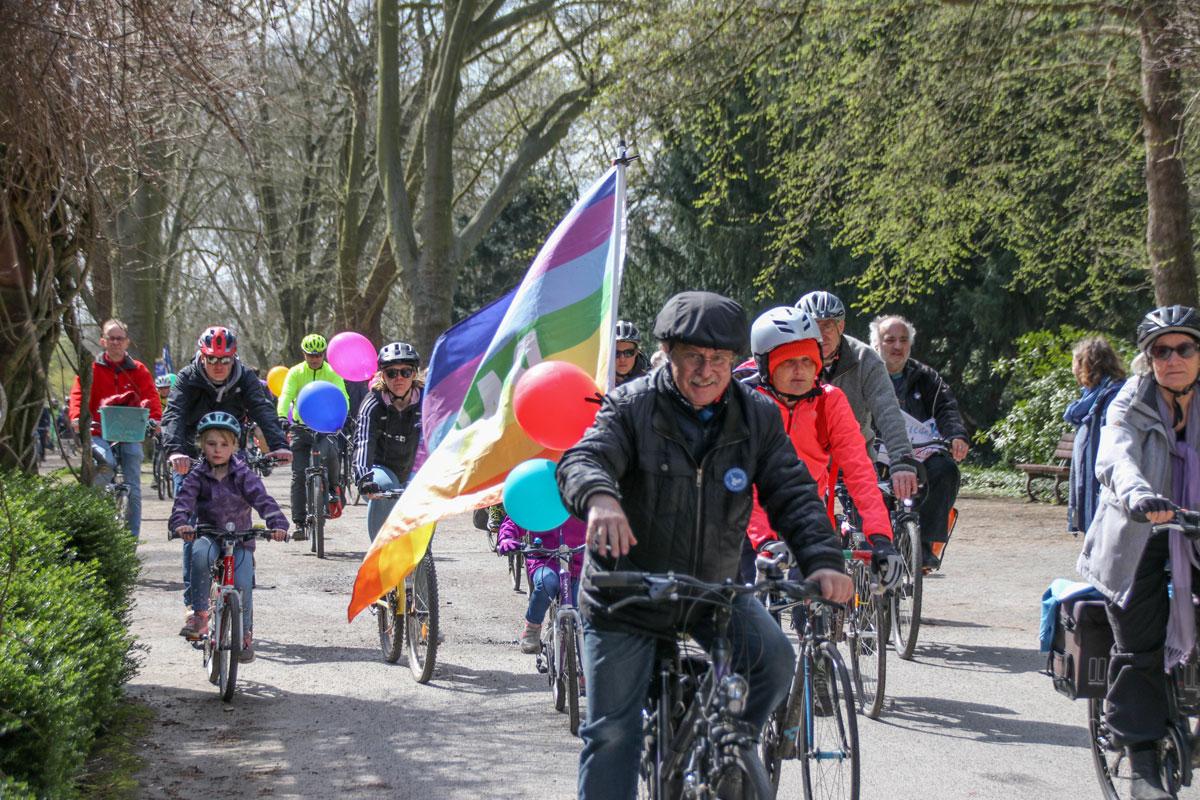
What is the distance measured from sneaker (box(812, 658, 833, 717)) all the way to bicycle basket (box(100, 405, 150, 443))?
31.4ft

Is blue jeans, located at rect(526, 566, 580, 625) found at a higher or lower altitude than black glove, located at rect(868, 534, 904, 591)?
lower

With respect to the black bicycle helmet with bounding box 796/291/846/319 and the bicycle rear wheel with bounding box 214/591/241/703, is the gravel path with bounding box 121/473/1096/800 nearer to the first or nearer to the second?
the bicycle rear wheel with bounding box 214/591/241/703

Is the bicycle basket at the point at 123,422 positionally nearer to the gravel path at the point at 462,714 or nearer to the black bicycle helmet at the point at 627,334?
the gravel path at the point at 462,714

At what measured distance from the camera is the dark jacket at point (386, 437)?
9.44 meters

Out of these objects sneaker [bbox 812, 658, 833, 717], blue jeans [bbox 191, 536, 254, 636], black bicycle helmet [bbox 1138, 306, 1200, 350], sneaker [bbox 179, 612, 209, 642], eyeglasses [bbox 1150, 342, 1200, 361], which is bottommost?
sneaker [bbox 179, 612, 209, 642]

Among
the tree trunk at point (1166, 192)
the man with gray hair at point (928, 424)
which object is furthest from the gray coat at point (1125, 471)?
the tree trunk at point (1166, 192)

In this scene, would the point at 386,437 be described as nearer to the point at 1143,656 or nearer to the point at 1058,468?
the point at 1143,656

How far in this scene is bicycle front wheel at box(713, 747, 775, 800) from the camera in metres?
3.71

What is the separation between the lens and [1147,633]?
5301 mm

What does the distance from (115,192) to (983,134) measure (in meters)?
14.3

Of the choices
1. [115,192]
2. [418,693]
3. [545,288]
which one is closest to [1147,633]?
[545,288]

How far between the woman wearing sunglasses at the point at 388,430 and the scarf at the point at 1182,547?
5.14 m

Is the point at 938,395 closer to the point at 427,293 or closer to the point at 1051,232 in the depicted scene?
the point at 1051,232

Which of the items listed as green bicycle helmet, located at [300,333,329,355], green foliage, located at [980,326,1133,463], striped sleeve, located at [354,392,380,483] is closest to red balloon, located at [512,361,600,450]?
striped sleeve, located at [354,392,380,483]
